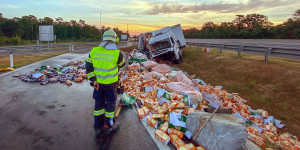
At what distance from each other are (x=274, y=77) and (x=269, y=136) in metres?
4.30

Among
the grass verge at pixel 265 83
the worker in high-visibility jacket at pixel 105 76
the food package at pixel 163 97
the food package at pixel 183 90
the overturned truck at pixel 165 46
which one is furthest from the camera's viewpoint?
the overturned truck at pixel 165 46

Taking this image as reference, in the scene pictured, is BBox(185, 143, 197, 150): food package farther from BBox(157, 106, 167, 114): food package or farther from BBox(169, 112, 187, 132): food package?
BBox(157, 106, 167, 114): food package

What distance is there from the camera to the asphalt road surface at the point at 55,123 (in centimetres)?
334

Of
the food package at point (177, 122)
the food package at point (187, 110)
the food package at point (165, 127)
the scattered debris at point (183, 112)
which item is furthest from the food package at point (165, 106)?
the food package at point (165, 127)

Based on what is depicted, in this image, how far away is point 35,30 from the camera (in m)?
62.6

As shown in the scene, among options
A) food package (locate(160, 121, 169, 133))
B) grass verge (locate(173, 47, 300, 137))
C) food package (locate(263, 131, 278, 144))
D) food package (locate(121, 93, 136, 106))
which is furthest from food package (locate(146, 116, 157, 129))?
grass verge (locate(173, 47, 300, 137))

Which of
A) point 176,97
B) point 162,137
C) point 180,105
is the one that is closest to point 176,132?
point 162,137

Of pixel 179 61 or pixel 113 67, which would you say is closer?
pixel 113 67

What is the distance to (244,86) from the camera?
8.46m

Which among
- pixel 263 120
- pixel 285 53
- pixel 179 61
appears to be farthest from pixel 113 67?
pixel 179 61

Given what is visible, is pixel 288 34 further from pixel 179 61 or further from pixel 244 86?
pixel 244 86

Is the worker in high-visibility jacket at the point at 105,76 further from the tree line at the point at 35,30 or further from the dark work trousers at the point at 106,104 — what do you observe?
the tree line at the point at 35,30

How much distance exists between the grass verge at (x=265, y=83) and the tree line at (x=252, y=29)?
26601 mm

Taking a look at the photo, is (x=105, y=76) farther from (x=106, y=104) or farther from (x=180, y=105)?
(x=180, y=105)
